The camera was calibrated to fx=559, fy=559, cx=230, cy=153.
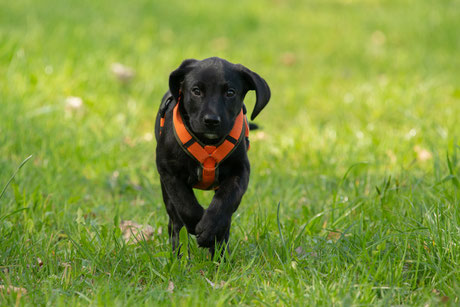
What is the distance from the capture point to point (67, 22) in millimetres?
7379

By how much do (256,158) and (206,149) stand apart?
2.13 m

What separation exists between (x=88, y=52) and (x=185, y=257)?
4435mm

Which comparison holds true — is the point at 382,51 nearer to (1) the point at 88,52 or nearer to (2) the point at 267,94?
(1) the point at 88,52

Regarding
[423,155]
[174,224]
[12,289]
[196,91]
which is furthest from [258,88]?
[423,155]

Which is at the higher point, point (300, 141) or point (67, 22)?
point (67, 22)

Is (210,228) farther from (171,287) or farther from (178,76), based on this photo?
(178,76)

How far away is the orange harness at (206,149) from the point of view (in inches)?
108

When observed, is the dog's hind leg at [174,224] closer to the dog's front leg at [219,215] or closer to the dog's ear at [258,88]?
the dog's front leg at [219,215]

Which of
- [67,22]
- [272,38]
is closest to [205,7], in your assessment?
[272,38]

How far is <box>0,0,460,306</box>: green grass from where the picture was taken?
2566 millimetres

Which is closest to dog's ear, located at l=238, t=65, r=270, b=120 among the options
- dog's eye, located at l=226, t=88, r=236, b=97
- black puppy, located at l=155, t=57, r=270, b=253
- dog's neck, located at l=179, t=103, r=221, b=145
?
black puppy, located at l=155, t=57, r=270, b=253

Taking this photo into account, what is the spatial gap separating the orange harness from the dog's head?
0.16 feet

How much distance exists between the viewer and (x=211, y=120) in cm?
263

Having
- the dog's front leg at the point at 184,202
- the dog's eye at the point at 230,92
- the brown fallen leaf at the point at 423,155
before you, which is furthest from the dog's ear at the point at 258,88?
the brown fallen leaf at the point at 423,155
